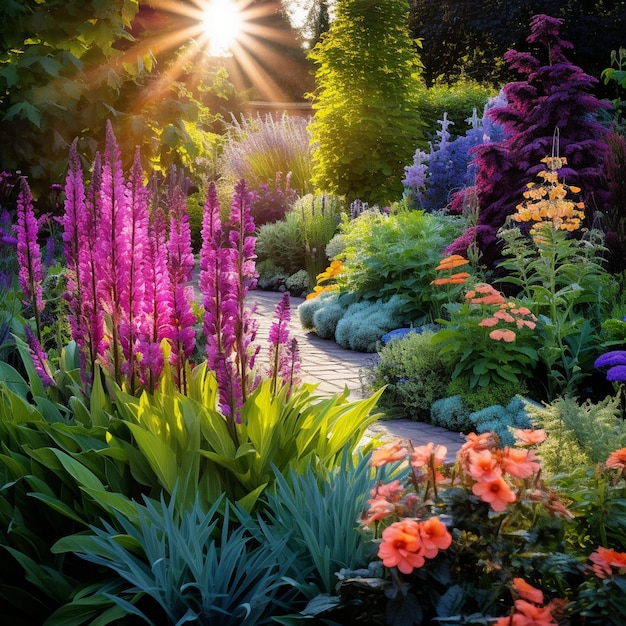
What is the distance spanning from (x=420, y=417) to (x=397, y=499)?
11.2 feet

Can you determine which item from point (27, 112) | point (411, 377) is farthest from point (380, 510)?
point (27, 112)

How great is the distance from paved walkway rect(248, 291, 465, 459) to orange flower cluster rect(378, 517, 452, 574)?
149 centimetres

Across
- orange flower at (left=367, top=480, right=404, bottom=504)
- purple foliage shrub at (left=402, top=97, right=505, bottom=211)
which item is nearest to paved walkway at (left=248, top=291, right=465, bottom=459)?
orange flower at (left=367, top=480, right=404, bottom=504)

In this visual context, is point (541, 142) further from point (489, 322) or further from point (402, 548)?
point (402, 548)

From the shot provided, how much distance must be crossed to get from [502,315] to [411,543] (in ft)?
11.1

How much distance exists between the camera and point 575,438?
274cm

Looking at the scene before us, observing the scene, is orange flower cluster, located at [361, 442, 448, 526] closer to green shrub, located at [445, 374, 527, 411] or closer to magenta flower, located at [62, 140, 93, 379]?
magenta flower, located at [62, 140, 93, 379]

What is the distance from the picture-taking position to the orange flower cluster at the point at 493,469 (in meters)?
1.78

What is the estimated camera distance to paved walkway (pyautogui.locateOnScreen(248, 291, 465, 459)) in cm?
478

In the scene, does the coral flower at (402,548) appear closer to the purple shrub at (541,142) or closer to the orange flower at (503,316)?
the orange flower at (503,316)

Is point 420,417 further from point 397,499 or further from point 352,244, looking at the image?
point 352,244

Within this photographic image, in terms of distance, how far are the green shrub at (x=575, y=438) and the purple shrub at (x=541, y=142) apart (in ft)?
14.1

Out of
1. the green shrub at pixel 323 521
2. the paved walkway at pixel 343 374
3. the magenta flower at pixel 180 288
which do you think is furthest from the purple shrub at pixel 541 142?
the green shrub at pixel 323 521

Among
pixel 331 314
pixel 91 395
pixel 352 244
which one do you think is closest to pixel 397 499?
pixel 91 395
